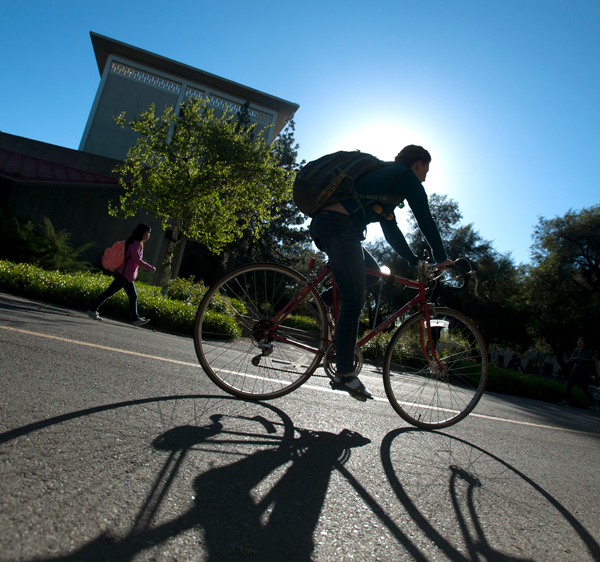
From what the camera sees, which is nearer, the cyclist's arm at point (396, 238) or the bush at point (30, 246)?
the cyclist's arm at point (396, 238)

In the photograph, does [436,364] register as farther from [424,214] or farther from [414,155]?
[414,155]

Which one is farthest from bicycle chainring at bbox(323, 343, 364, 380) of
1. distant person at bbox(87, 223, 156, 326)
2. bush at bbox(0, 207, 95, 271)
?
bush at bbox(0, 207, 95, 271)

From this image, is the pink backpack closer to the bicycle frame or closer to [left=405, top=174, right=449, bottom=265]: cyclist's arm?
the bicycle frame

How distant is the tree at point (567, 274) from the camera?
98.4ft

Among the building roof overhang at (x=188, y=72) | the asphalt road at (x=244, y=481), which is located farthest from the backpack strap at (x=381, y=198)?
the building roof overhang at (x=188, y=72)

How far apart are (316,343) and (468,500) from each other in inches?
57.0

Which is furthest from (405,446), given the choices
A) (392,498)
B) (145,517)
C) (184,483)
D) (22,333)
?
(22,333)

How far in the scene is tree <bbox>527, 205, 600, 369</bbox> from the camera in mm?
29984

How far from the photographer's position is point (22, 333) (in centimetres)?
368

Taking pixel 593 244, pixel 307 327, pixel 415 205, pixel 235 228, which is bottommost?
pixel 307 327

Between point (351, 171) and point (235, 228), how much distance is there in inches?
672

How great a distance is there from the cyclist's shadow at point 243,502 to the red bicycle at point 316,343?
2.90ft

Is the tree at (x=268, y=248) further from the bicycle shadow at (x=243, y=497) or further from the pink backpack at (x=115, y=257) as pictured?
the bicycle shadow at (x=243, y=497)

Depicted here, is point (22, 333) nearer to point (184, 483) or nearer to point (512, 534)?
point (184, 483)
